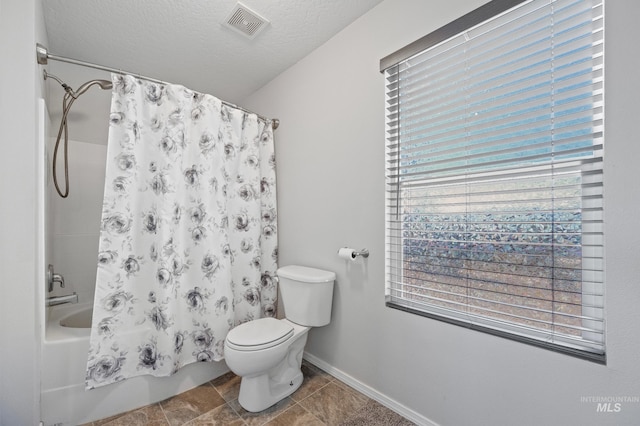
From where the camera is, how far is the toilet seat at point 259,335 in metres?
1.46

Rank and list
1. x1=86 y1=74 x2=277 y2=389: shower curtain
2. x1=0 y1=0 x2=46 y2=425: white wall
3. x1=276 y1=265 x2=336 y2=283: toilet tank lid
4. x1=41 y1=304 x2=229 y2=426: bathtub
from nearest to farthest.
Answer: x1=0 y1=0 x2=46 y2=425: white wall
x1=41 y1=304 x2=229 y2=426: bathtub
x1=86 y1=74 x2=277 y2=389: shower curtain
x1=276 y1=265 x2=336 y2=283: toilet tank lid

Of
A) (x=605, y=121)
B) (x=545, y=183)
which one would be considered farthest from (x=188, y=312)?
(x=605, y=121)

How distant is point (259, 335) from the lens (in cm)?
154

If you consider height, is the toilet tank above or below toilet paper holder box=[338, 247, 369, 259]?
below

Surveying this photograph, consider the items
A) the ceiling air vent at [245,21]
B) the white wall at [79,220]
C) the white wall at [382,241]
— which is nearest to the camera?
the white wall at [382,241]

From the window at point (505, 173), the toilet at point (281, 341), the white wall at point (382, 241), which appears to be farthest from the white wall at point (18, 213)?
the window at point (505, 173)

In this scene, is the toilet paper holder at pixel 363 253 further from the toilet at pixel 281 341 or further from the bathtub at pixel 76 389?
the bathtub at pixel 76 389

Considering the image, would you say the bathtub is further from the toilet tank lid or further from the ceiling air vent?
the ceiling air vent

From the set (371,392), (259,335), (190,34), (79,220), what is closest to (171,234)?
(259,335)

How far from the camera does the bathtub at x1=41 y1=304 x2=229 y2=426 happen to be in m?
1.38

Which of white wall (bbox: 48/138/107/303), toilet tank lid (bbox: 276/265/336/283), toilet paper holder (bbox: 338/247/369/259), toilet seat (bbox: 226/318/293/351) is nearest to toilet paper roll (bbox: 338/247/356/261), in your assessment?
toilet paper holder (bbox: 338/247/369/259)

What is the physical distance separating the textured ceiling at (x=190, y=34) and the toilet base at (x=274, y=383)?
2027 mm

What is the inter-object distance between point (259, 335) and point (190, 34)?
1.99 m

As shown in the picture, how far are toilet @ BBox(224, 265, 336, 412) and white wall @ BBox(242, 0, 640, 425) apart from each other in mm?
145
